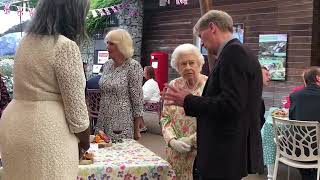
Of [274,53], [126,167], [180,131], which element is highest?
[274,53]

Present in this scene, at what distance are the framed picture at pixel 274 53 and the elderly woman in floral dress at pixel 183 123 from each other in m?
4.85

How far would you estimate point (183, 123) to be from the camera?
9.48 feet

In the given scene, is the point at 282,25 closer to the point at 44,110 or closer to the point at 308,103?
the point at 308,103

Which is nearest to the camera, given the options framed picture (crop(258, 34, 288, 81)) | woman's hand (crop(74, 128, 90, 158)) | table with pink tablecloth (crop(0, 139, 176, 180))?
woman's hand (crop(74, 128, 90, 158))

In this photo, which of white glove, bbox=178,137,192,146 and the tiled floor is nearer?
white glove, bbox=178,137,192,146

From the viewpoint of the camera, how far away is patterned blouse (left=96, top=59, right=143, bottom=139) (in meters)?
3.39

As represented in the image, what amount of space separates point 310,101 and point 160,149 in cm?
300

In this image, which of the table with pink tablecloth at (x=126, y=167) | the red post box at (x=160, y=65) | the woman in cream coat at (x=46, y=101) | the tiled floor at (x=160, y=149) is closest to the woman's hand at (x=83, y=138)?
the woman in cream coat at (x=46, y=101)

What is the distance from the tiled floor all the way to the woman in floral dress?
2471 mm

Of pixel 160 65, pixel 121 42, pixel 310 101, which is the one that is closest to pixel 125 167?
pixel 121 42

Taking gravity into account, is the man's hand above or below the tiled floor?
above

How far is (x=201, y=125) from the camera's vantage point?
226cm

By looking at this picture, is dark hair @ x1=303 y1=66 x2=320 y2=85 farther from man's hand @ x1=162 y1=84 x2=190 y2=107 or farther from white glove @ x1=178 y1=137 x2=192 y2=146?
man's hand @ x1=162 y1=84 x2=190 y2=107

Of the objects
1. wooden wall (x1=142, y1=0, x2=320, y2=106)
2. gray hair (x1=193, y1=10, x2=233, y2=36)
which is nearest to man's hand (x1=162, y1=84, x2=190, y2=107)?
gray hair (x1=193, y1=10, x2=233, y2=36)
